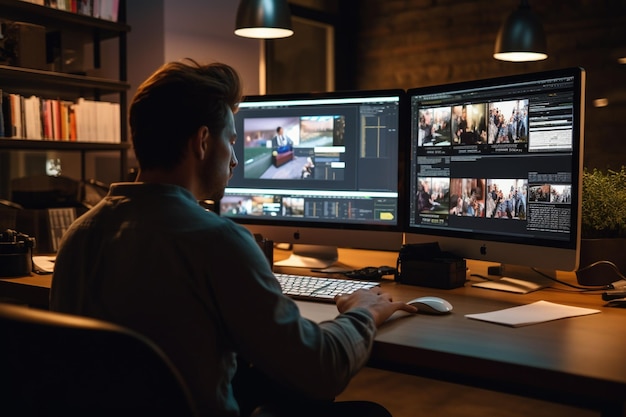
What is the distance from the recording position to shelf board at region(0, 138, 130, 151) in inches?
128

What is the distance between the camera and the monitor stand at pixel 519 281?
1.89 metres

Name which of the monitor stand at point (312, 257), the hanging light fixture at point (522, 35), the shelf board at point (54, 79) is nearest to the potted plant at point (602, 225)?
the monitor stand at point (312, 257)

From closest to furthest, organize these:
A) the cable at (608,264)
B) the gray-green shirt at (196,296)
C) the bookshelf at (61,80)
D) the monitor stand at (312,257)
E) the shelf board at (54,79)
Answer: the gray-green shirt at (196,296), the cable at (608,264), the monitor stand at (312,257), the shelf board at (54,79), the bookshelf at (61,80)

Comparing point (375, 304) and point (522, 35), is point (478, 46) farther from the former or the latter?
point (375, 304)

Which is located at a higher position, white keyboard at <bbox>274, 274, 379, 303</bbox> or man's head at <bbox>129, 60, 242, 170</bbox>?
man's head at <bbox>129, 60, 242, 170</bbox>

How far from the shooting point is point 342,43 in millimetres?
5816

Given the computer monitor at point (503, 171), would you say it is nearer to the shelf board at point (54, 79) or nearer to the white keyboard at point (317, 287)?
the white keyboard at point (317, 287)

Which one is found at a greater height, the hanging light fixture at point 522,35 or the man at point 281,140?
the hanging light fixture at point 522,35

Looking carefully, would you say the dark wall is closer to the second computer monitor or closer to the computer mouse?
the second computer monitor

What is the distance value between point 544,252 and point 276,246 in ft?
3.97

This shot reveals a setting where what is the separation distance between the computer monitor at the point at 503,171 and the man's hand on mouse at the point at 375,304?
0.46m

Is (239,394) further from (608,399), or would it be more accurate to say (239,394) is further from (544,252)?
(608,399)

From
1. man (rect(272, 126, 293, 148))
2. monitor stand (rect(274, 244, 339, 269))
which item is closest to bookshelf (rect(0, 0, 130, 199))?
A: man (rect(272, 126, 293, 148))

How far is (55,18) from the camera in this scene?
3393 millimetres
